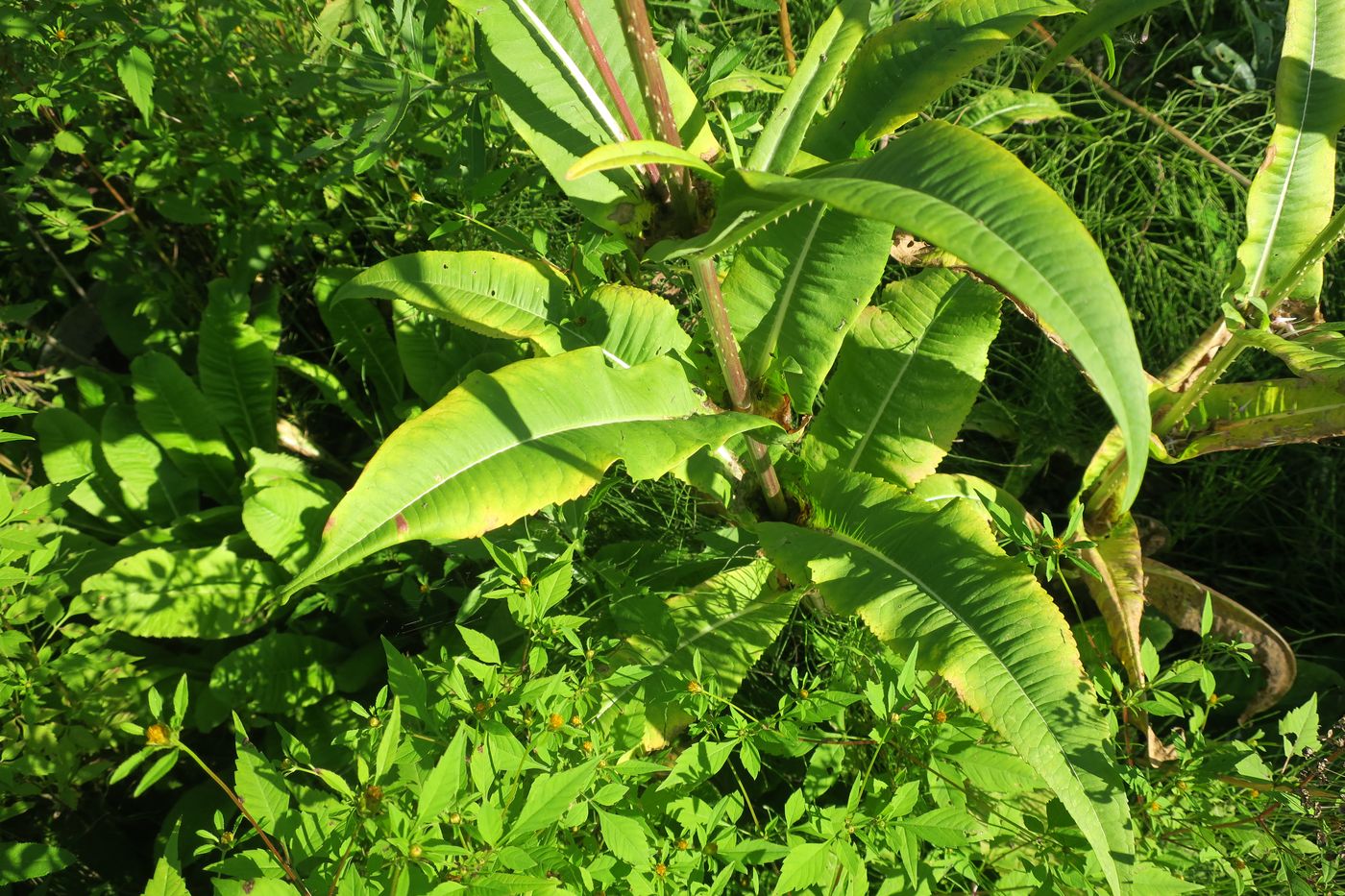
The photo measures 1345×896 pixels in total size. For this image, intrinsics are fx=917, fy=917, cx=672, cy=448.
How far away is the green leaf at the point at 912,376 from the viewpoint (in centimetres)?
182

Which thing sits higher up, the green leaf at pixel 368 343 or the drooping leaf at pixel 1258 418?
the drooping leaf at pixel 1258 418

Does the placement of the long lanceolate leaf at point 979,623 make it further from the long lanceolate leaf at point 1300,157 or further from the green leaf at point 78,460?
the green leaf at point 78,460

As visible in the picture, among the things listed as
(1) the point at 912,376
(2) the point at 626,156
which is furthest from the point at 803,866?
(1) the point at 912,376

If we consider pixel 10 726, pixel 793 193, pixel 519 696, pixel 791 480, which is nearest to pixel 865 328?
pixel 791 480

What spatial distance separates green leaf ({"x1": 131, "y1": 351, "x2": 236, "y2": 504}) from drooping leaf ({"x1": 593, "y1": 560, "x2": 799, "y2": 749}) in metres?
1.49

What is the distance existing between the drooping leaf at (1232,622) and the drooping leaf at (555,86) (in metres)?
1.31

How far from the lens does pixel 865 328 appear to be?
6.17 feet

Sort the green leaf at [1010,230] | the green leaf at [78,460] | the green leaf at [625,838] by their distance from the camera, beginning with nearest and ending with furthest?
the green leaf at [1010,230] → the green leaf at [625,838] → the green leaf at [78,460]

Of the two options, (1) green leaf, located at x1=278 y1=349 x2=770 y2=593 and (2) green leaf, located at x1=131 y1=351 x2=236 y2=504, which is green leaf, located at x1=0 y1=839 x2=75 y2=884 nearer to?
(1) green leaf, located at x1=278 y1=349 x2=770 y2=593

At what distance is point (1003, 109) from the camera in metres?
1.66

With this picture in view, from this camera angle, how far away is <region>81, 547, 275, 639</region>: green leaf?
2.06 metres

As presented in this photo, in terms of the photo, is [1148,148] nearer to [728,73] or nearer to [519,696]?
[728,73]

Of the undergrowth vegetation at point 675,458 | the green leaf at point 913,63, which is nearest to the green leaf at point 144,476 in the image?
the undergrowth vegetation at point 675,458

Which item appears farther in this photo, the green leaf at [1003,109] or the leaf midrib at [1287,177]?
the leaf midrib at [1287,177]
